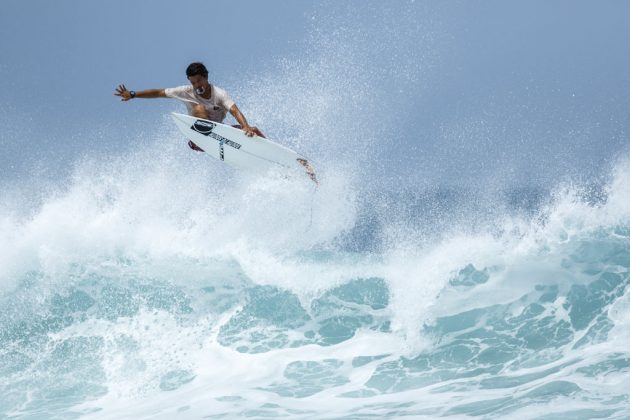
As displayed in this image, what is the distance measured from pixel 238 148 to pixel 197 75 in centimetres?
218

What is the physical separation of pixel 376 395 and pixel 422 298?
97.8 inches

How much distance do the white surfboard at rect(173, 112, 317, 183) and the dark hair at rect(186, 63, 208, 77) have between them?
1.58 metres

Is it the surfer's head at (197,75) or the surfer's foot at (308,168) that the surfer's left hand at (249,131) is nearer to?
the surfer's head at (197,75)

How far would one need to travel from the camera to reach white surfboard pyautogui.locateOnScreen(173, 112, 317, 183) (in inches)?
401

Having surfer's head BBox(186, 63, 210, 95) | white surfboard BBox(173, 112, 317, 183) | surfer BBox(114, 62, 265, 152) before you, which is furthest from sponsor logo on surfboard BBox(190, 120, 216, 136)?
surfer's head BBox(186, 63, 210, 95)

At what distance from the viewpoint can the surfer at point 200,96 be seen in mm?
8516

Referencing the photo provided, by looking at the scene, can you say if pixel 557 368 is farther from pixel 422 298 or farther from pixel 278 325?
pixel 278 325

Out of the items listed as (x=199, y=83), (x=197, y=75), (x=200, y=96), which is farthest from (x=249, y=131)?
(x=197, y=75)

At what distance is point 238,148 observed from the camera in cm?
1045

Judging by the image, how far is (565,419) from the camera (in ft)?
19.0

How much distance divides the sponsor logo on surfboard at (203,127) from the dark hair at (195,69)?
1.66 m

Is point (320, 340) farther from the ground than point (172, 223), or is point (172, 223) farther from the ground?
point (172, 223)

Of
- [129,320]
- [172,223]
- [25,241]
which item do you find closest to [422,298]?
[129,320]

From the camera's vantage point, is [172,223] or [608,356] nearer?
[608,356]
